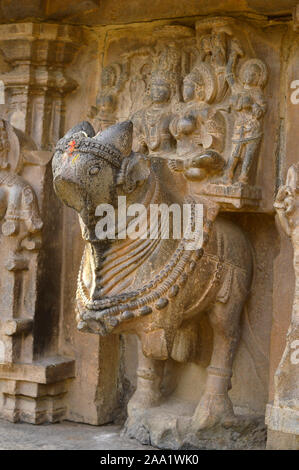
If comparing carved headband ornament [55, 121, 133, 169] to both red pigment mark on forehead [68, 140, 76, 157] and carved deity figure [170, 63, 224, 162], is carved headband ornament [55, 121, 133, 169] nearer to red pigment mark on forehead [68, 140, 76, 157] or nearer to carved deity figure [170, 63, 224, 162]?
red pigment mark on forehead [68, 140, 76, 157]

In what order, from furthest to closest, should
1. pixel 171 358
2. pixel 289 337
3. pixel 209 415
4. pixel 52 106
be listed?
1. pixel 52 106
2. pixel 171 358
3. pixel 209 415
4. pixel 289 337

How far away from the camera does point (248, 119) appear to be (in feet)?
12.5

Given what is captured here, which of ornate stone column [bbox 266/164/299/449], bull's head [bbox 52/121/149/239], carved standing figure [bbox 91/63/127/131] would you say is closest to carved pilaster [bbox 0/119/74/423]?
carved standing figure [bbox 91/63/127/131]

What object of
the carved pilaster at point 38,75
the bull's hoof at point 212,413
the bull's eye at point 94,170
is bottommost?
the bull's hoof at point 212,413

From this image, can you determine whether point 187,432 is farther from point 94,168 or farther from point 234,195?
point 94,168

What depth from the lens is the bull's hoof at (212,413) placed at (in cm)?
385

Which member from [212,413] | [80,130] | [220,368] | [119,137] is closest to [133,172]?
[119,137]

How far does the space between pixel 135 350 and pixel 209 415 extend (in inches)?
27.8

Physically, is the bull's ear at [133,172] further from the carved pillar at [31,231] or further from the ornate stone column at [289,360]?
the carved pillar at [31,231]

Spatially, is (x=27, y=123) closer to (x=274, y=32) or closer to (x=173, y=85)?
(x=173, y=85)

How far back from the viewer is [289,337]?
3.36 meters

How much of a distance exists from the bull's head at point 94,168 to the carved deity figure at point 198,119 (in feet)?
Result: 1.12

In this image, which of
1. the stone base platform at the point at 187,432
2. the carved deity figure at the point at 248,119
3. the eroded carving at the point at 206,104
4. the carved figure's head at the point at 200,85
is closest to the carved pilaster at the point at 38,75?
the eroded carving at the point at 206,104
